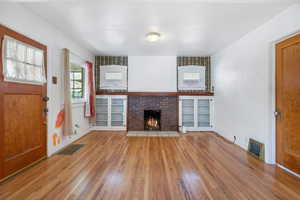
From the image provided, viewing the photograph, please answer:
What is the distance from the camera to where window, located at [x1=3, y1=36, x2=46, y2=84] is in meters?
2.06

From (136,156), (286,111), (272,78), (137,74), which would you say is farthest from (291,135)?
(137,74)

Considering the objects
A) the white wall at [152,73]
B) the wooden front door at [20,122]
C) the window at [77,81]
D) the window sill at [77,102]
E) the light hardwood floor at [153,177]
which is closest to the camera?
the light hardwood floor at [153,177]

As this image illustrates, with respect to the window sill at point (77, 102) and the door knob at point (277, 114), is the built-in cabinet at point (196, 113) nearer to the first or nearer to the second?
the door knob at point (277, 114)

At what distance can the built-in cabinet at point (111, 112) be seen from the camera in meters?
5.15

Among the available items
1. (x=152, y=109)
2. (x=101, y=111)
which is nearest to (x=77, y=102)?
(x=101, y=111)

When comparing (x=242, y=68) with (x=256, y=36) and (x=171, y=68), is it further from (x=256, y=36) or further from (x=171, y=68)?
(x=171, y=68)

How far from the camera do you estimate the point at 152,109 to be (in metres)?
5.19

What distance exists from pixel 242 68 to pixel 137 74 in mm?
3062

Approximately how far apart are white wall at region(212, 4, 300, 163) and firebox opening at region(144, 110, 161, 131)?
2.04 m

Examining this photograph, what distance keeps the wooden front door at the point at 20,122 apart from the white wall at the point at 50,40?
133 millimetres

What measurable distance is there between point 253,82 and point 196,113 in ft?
7.73

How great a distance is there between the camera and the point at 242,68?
3.37 meters

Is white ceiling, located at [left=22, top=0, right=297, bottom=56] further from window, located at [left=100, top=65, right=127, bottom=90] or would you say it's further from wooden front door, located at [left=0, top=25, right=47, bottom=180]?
window, located at [left=100, top=65, right=127, bottom=90]

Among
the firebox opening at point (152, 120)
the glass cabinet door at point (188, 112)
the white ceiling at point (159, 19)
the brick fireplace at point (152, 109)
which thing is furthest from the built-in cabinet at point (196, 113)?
the white ceiling at point (159, 19)
